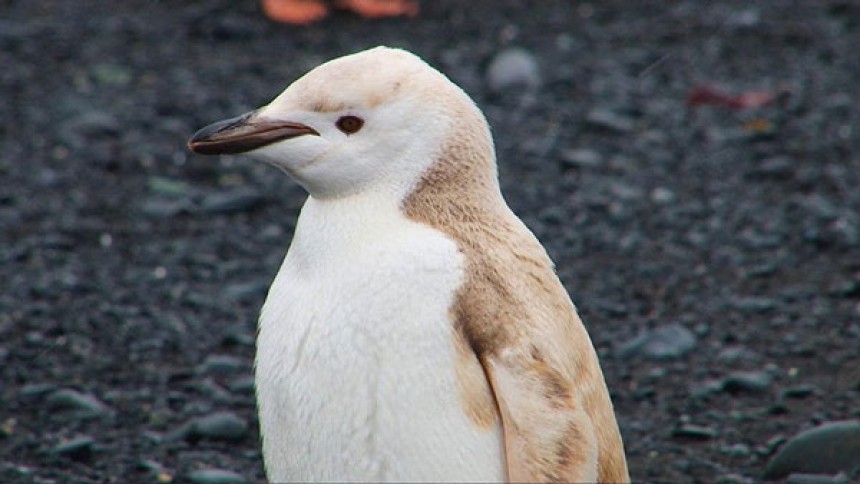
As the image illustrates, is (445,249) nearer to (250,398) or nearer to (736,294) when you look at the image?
(250,398)

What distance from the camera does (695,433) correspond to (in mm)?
5258

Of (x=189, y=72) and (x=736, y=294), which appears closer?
(x=736, y=294)

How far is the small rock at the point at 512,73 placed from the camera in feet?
28.1

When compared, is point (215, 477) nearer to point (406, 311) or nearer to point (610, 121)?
point (406, 311)

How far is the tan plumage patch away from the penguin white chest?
56mm

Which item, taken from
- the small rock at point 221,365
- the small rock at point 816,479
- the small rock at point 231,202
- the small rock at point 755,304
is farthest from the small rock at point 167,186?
the small rock at point 816,479

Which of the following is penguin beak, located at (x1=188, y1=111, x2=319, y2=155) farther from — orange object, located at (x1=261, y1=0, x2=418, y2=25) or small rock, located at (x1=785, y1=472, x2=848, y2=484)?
orange object, located at (x1=261, y1=0, x2=418, y2=25)

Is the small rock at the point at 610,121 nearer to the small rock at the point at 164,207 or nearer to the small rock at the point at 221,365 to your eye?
the small rock at the point at 164,207

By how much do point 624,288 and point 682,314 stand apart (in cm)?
37

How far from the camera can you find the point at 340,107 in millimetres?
3521

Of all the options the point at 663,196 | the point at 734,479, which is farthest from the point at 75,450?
the point at 663,196

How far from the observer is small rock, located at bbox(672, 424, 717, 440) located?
5.26 meters

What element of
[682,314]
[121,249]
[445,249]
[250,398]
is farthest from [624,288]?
[445,249]

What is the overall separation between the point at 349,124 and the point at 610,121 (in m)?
4.72
